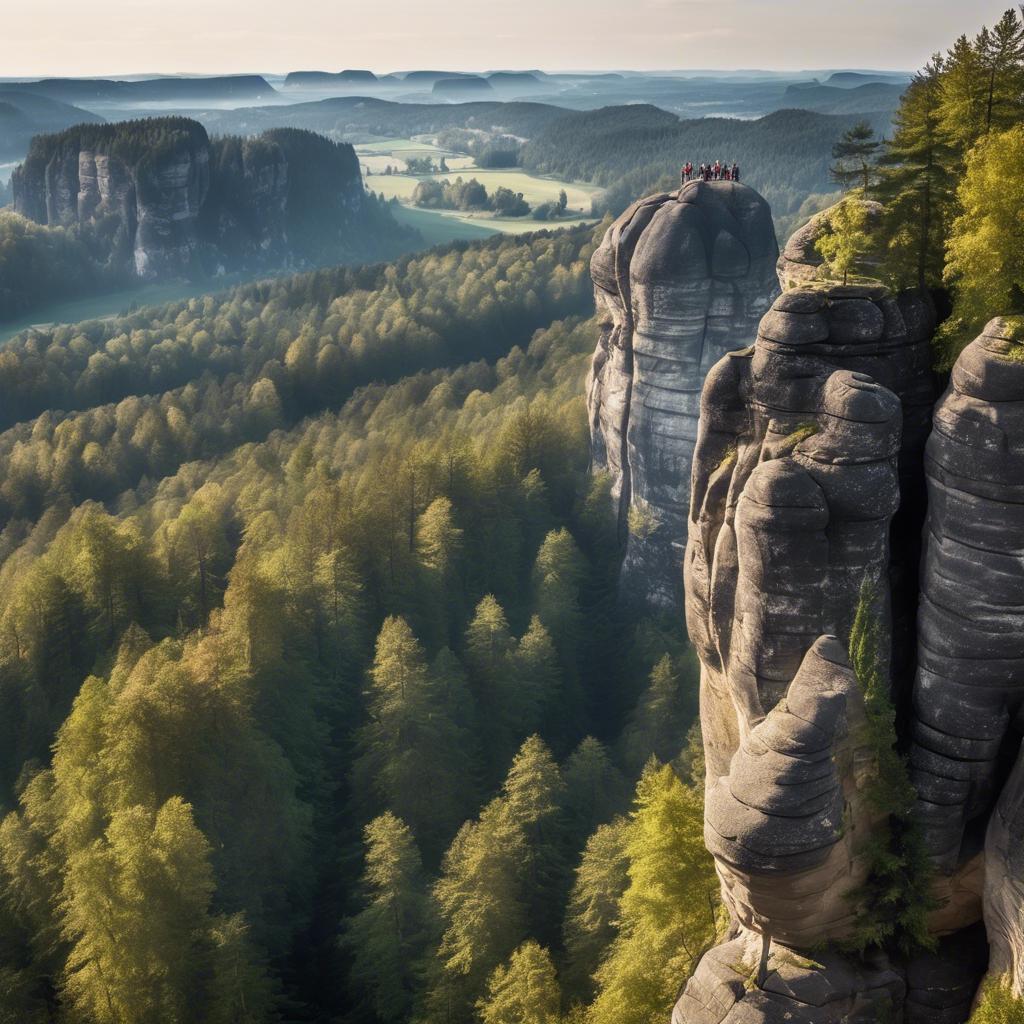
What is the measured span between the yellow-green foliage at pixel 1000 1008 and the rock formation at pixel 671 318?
44448mm

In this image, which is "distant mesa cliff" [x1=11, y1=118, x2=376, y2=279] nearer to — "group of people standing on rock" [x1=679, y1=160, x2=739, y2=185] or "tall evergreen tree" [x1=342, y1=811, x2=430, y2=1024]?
"group of people standing on rock" [x1=679, y1=160, x2=739, y2=185]

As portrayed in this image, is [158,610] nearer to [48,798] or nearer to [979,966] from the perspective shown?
[48,798]

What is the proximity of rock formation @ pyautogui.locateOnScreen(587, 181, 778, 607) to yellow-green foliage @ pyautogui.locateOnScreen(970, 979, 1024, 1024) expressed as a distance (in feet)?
146

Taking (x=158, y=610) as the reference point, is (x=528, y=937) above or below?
below

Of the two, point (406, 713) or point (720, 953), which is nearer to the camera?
point (720, 953)

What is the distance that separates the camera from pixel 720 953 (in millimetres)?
25625

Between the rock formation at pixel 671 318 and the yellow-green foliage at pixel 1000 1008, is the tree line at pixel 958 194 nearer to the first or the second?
the yellow-green foliage at pixel 1000 1008

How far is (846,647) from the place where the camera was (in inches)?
960

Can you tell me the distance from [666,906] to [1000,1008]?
1206 centimetres

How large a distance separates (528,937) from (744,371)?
2505cm

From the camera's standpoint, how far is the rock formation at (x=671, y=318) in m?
63.3

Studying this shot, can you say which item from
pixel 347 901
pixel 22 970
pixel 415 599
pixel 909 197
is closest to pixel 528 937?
pixel 347 901

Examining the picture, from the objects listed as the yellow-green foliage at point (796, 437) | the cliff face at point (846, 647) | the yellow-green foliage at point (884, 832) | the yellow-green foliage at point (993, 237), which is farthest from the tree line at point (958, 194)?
the yellow-green foliage at point (884, 832)

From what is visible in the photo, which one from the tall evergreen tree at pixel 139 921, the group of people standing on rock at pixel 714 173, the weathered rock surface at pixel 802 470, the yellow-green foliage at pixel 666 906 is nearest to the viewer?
the weathered rock surface at pixel 802 470
